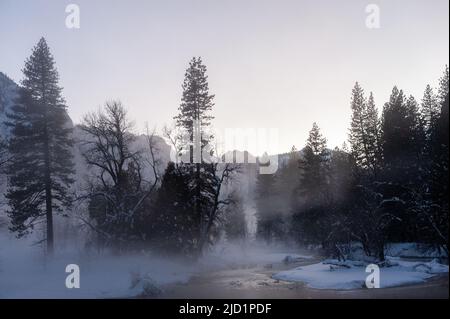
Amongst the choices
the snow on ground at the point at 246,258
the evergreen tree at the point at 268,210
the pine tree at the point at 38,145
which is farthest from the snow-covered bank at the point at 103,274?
the evergreen tree at the point at 268,210

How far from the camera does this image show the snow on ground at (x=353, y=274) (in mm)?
23156

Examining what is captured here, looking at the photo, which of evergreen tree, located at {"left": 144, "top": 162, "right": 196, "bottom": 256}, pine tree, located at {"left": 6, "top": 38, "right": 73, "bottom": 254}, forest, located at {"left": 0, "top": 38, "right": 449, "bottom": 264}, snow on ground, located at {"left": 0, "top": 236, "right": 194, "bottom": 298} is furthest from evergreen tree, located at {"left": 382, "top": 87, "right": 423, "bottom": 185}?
pine tree, located at {"left": 6, "top": 38, "right": 73, "bottom": 254}

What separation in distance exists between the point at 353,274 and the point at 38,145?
24707 mm

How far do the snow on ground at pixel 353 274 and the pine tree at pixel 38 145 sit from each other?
60.6 ft

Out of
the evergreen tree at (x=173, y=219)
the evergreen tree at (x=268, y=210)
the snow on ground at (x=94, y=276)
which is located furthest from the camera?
the evergreen tree at (x=268, y=210)

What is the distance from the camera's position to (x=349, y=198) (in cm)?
3788

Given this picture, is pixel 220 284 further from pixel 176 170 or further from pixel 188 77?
pixel 188 77

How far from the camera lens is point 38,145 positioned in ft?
105

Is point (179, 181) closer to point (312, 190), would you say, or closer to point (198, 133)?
point (198, 133)

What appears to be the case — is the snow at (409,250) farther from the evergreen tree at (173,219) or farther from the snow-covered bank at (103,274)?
the evergreen tree at (173,219)

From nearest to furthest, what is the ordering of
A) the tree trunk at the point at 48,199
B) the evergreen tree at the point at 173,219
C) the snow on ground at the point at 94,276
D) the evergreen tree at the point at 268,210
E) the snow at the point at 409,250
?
1. the snow on ground at the point at 94,276
2. the tree trunk at the point at 48,199
3. the snow at the point at 409,250
4. the evergreen tree at the point at 173,219
5. the evergreen tree at the point at 268,210

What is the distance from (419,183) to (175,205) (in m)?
20.6

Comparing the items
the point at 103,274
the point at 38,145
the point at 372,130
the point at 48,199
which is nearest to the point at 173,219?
the point at 48,199
